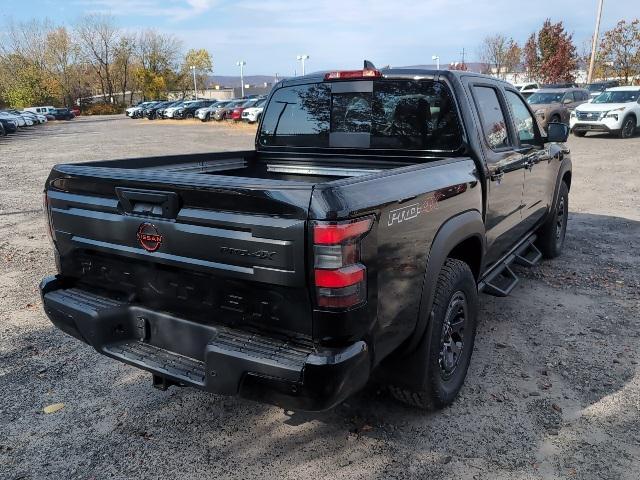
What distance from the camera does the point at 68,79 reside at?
7806cm

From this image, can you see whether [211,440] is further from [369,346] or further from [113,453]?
[369,346]

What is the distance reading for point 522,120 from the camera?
4699 millimetres

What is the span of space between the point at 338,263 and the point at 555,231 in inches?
179

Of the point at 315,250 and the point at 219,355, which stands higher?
the point at 315,250

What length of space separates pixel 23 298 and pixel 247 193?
400cm

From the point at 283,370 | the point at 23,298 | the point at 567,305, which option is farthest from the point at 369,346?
the point at 23,298

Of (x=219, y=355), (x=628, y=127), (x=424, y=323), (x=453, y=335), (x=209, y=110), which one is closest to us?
(x=219, y=355)

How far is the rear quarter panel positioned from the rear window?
0.66 meters

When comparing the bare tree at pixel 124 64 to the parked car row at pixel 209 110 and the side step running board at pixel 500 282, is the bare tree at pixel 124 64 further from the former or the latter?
the side step running board at pixel 500 282

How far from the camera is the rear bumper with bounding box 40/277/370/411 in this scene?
2.22 m

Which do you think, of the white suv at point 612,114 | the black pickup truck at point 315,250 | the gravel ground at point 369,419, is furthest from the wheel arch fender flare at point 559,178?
the white suv at point 612,114

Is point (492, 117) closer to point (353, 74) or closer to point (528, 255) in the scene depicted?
point (353, 74)

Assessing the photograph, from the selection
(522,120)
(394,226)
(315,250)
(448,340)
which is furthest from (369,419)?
(522,120)

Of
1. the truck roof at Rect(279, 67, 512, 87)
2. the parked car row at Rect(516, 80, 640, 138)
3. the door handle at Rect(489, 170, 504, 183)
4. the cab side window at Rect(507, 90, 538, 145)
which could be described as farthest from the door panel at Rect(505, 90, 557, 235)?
the parked car row at Rect(516, 80, 640, 138)
